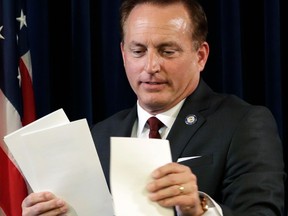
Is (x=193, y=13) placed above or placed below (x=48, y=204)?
above

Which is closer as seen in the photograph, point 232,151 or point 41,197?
point 41,197

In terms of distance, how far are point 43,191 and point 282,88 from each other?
48.3 inches

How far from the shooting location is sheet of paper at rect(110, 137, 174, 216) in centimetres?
111

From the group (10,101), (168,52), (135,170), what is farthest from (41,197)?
(10,101)

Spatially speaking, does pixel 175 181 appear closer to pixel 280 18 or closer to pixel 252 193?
pixel 252 193

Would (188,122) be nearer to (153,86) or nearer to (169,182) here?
(153,86)

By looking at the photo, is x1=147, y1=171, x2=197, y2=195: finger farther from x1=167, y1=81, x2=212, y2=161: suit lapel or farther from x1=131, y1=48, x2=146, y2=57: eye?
x1=131, y1=48, x2=146, y2=57: eye

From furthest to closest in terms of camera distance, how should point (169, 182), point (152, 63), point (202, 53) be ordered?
point (202, 53) → point (152, 63) → point (169, 182)

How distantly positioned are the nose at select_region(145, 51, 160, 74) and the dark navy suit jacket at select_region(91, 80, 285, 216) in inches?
6.9

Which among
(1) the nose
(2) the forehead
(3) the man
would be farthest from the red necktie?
(2) the forehead

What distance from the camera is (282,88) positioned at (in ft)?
7.00

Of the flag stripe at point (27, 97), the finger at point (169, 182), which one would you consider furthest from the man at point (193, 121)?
the flag stripe at point (27, 97)

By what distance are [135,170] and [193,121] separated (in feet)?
1.68

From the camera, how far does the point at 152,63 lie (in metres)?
1.55
